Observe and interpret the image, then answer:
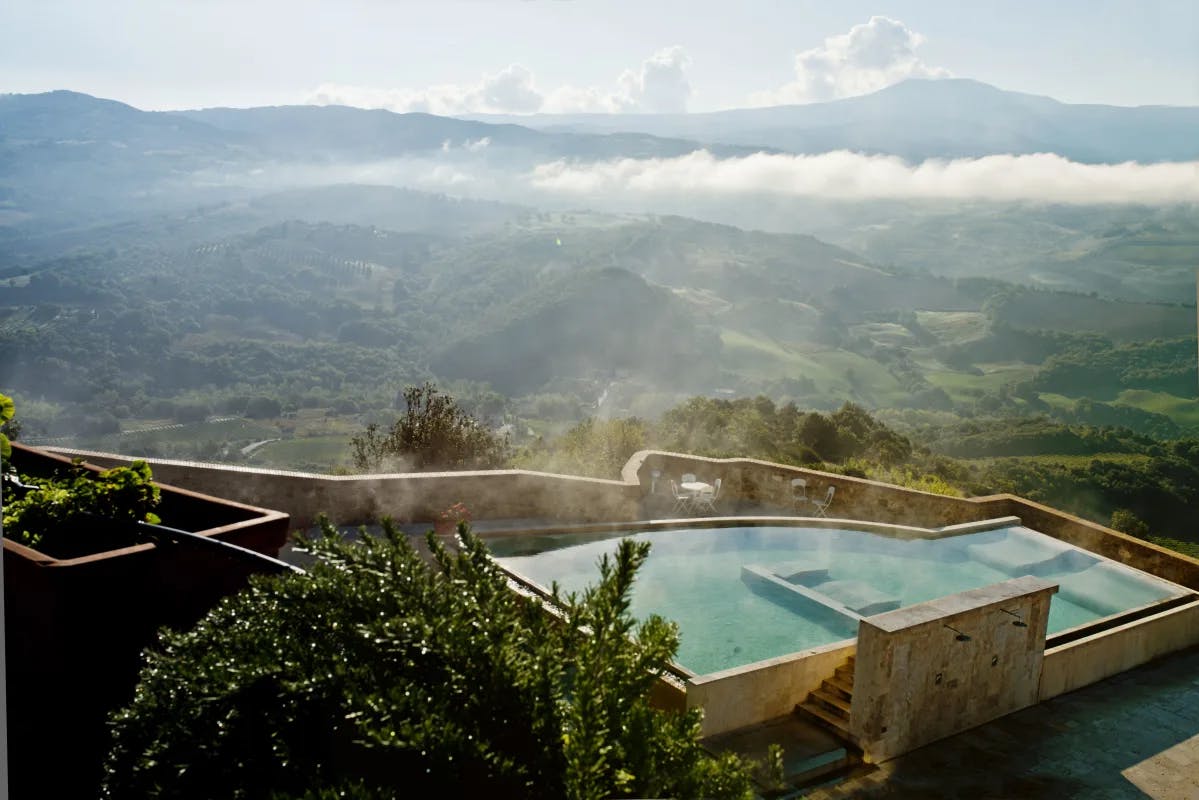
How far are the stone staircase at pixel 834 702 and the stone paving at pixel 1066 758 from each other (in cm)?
30

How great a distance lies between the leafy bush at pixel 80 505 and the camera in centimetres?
373

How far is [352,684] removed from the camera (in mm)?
2434

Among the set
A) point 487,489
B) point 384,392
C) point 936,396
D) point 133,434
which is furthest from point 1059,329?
point 487,489

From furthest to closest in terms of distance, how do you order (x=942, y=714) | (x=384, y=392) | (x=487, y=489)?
(x=384, y=392)
(x=487, y=489)
(x=942, y=714)

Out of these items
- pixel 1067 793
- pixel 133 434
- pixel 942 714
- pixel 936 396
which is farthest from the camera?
pixel 936 396

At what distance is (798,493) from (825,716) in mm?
5081

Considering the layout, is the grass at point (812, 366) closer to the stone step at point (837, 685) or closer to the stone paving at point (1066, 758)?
the stone paving at point (1066, 758)

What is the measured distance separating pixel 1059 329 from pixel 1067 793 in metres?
56.8

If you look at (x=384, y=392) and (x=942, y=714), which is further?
(x=384, y=392)

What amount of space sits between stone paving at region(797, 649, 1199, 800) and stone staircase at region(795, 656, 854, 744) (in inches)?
11.9

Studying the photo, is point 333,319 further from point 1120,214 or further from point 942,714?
point 1120,214

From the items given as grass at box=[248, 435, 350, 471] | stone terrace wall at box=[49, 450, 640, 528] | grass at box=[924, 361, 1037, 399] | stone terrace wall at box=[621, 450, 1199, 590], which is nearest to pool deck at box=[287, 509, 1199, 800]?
stone terrace wall at box=[621, 450, 1199, 590]

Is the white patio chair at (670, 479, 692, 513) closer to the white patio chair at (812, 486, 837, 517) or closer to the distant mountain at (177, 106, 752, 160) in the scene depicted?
the white patio chair at (812, 486, 837, 517)

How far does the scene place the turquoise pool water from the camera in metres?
6.62
